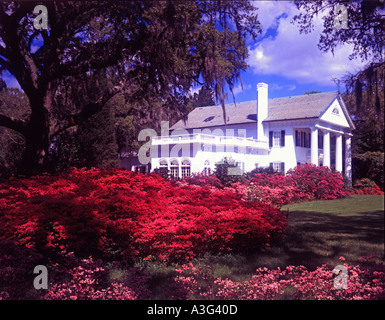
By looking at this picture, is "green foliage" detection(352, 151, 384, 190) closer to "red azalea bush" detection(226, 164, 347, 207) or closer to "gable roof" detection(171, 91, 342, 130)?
"red azalea bush" detection(226, 164, 347, 207)

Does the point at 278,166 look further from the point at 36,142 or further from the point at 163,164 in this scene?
the point at 36,142

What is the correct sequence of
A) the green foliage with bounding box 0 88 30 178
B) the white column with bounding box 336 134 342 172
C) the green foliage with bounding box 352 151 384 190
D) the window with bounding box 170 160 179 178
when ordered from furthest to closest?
the green foliage with bounding box 352 151 384 190 → the green foliage with bounding box 0 88 30 178 → the white column with bounding box 336 134 342 172 → the window with bounding box 170 160 179 178

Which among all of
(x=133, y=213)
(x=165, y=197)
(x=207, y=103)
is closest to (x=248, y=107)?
(x=207, y=103)

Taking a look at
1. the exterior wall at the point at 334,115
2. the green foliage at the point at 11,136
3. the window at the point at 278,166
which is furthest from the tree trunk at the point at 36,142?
the exterior wall at the point at 334,115

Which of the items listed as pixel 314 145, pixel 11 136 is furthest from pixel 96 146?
pixel 314 145

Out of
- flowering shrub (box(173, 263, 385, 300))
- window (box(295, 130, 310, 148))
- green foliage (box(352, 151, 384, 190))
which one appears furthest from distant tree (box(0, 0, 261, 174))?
green foliage (box(352, 151, 384, 190))
